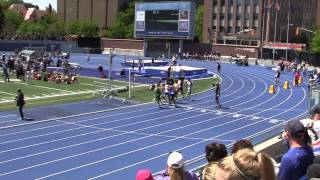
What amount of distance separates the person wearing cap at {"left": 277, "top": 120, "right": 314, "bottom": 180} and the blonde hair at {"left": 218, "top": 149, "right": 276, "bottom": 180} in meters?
1.38

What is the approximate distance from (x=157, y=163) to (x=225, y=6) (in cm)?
8802

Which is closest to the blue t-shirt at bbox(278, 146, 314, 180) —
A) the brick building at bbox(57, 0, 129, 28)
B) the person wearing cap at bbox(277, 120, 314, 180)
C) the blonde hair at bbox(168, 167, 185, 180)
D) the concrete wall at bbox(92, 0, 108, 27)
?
the person wearing cap at bbox(277, 120, 314, 180)

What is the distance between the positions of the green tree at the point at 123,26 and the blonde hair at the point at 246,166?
105413 mm

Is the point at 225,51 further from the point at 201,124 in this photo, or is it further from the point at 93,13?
the point at 201,124

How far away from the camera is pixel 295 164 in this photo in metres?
5.55

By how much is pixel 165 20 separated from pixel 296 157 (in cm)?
7817

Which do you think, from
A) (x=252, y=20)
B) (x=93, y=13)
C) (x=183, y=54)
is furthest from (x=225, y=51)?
(x=93, y=13)

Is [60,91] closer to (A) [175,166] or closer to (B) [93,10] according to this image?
(A) [175,166]

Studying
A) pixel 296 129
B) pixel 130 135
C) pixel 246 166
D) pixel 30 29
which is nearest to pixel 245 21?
pixel 30 29

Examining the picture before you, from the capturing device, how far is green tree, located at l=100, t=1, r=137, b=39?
110m

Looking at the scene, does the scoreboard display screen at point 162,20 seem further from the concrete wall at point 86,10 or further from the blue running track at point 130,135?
the blue running track at point 130,135

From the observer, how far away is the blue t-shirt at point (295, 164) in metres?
5.52

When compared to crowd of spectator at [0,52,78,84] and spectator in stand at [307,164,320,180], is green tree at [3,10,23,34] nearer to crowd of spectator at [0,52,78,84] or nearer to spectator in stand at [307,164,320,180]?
crowd of spectator at [0,52,78,84]

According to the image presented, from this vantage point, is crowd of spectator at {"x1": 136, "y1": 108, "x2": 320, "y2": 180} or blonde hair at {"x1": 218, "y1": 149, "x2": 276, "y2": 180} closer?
blonde hair at {"x1": 218, "y1": 149, "x2": 276, "y2": 180}
